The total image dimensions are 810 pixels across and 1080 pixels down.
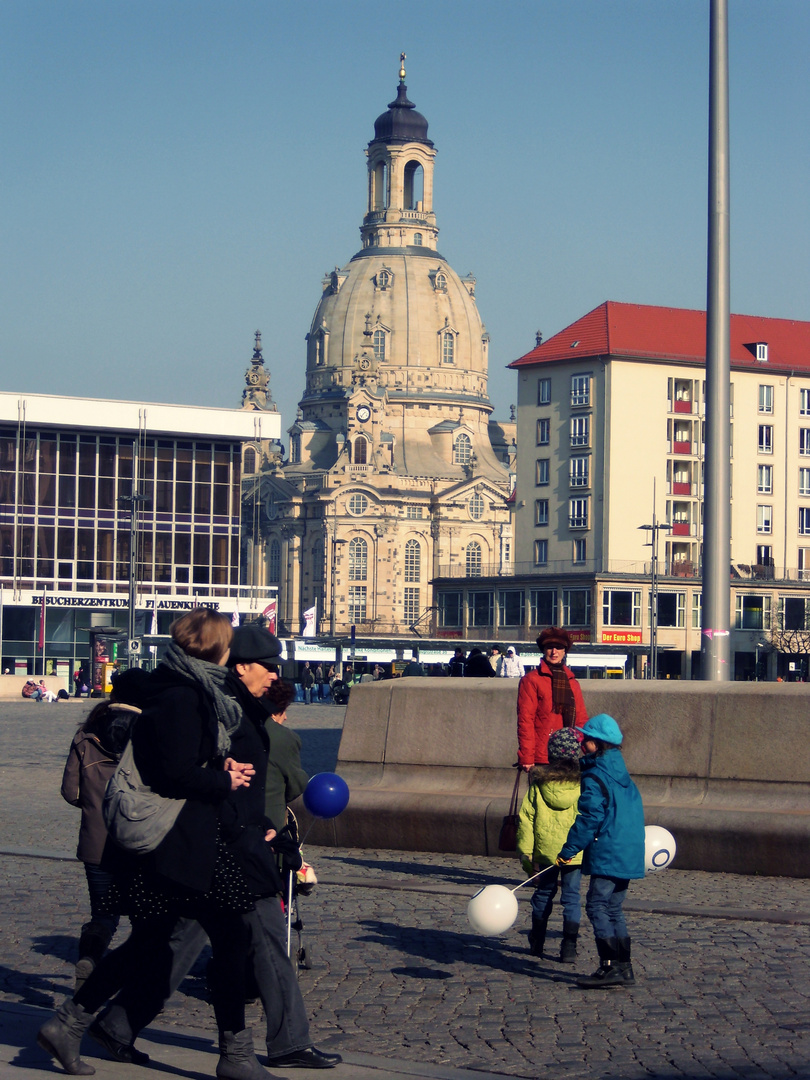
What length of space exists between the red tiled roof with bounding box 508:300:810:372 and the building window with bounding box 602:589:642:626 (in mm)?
14634

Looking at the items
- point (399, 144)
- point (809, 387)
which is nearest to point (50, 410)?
point (809, 387)

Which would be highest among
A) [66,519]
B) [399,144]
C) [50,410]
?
[399,144]

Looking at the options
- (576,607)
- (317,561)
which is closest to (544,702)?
(576,607)

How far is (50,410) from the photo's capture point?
282ft

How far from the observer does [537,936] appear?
28.8 feet

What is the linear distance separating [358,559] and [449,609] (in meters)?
55.0

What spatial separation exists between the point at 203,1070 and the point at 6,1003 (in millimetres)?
1483

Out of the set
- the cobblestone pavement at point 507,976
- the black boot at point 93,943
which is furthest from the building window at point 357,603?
the black boot at point 93,943

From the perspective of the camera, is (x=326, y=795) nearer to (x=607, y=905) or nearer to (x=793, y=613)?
(x=607, y=905)

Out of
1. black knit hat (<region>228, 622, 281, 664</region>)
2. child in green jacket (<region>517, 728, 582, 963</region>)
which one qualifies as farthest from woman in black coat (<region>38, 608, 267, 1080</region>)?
child in green jacket (<region>517, 728, 582, 963</region>)

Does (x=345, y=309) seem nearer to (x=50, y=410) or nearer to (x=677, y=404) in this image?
(x=677, y=404)

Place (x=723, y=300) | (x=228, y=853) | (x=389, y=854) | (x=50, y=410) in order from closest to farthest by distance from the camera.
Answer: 1. (x=228, y=853)
2. (x=389, y=854)
3. (x=723, y=300)
4. (x=50, y=410)

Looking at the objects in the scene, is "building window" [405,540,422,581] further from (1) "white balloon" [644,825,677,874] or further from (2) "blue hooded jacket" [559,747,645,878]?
(2) "blue hooded jacket" [559,747,645,878]

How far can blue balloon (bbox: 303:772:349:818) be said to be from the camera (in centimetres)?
887
